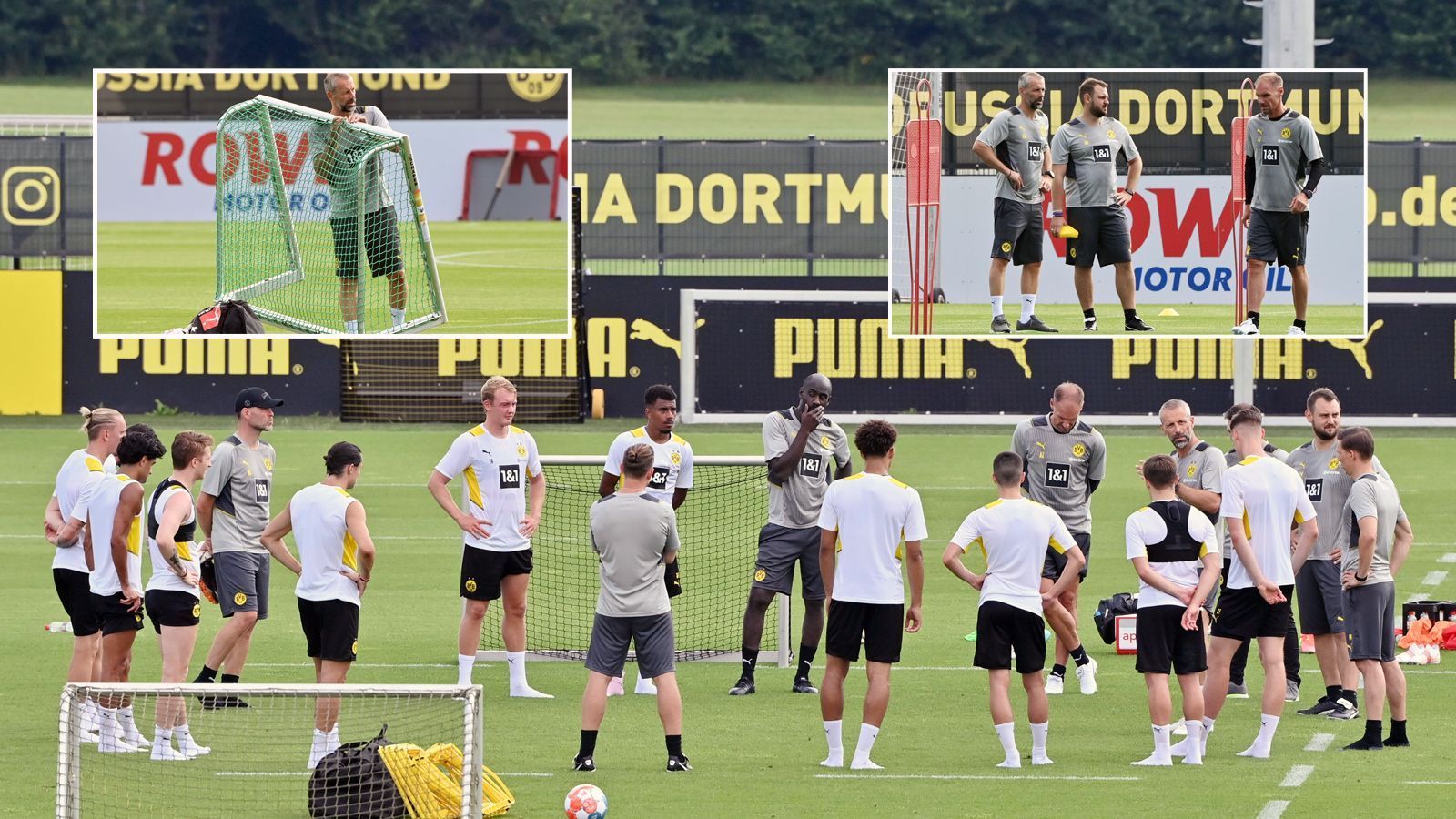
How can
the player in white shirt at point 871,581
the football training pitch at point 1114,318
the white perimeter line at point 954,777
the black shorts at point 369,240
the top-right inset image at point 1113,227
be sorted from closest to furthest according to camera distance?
the white perimeter line at point 954,777, the player in white shirt at point 871,581, the top-right inset image at point 1113,227, the football training pitch at point 1114,318, the black shorts at point 369,240

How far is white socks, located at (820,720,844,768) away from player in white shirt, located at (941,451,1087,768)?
0.87 meters

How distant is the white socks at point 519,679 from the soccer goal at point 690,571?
4.88ft

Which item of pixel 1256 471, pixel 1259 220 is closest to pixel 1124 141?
pixel 1259 220

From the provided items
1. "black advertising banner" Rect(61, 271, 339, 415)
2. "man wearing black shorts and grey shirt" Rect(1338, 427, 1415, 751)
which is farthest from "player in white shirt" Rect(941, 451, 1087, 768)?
"black advertising banner" Rect(61, 271, 339, 415)

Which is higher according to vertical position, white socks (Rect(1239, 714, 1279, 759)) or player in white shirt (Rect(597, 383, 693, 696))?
player in white shirt (Rect(597, 383, 693, 696))

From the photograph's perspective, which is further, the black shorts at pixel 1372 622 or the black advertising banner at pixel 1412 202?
the black advertising banner at pixel 1412 202

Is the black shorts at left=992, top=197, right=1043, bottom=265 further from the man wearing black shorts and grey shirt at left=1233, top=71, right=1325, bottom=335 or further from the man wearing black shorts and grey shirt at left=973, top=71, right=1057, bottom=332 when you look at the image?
the man wearing black shorts and grey shirt at left=1233, top=71, right=1325, bottom=335

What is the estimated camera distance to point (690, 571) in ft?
60.8

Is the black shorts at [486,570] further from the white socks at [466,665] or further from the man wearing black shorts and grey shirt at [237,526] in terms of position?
the man wearing black shorts and grey shirt at [237,526]

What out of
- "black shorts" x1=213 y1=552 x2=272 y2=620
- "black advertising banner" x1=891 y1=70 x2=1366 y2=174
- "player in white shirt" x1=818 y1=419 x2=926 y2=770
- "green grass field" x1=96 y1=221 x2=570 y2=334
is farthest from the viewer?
"green grass field" x1=96 y1=221 x2=570 y2=334

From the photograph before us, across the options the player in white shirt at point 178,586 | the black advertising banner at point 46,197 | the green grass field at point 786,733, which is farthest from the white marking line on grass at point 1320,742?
the black advertising banner at point 46,197

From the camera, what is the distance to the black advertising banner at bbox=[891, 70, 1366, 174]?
66.1 feet

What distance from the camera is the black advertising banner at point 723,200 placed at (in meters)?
32.8

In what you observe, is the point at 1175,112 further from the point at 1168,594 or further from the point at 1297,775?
the point at 1297,775
